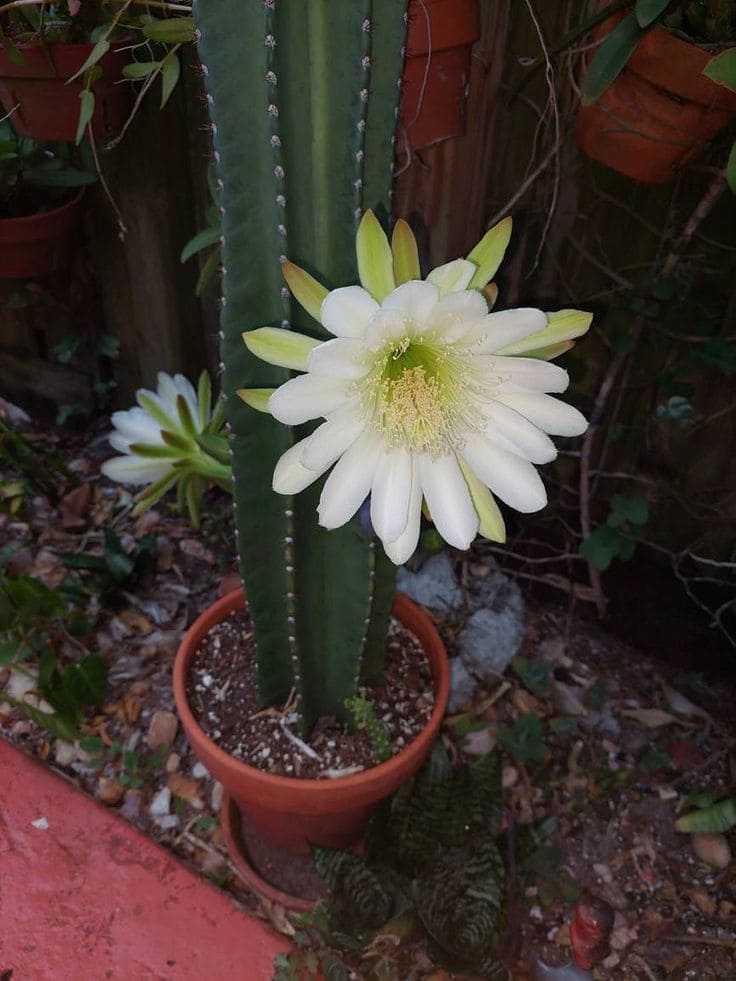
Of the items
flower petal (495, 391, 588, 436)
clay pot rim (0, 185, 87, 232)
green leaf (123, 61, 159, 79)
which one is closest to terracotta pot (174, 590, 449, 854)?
flower petal (495, 391, 588, 436)

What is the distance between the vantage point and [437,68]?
4.01ft

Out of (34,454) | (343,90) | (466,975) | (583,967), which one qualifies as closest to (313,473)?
(343,90)

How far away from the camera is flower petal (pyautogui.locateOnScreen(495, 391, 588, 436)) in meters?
0.80

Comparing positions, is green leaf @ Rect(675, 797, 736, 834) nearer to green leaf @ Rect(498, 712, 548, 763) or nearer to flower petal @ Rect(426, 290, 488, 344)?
green leaf @ Rect(498, 712, 548, 763)

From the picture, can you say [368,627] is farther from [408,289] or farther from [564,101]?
[564,101]

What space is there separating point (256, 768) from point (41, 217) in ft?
4.17

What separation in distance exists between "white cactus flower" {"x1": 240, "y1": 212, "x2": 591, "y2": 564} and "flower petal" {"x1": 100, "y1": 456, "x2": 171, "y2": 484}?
1.77 feet

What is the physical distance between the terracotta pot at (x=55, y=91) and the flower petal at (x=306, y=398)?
993 mm

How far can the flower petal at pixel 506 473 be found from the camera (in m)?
0.82

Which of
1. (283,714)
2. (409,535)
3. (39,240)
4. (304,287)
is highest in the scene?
(304,287)

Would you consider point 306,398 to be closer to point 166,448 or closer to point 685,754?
point 166,448

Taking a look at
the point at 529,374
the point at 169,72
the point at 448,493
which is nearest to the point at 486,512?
the point at 448,493

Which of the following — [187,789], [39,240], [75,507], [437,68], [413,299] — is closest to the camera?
[413,299]

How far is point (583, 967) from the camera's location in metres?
1.26
